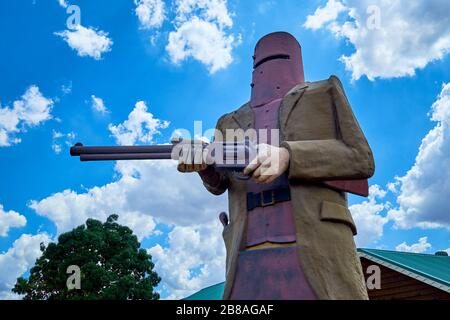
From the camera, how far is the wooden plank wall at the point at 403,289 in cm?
943

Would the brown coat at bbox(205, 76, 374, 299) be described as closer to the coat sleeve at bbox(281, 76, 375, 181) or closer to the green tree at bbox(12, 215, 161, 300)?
the coat sleeve at bbox(281, 76, 375, 181)

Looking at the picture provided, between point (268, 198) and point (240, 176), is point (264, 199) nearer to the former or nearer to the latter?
point (268, 198)

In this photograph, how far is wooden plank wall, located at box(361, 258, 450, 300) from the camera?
9430mm

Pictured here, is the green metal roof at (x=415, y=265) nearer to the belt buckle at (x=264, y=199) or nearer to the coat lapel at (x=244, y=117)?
the coat lapel at (x=244, y=117)

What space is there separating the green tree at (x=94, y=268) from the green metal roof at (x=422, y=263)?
789cm

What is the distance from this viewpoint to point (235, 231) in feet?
11.2

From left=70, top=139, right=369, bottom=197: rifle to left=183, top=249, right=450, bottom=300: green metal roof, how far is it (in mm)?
6796

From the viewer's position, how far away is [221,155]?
3.36 m

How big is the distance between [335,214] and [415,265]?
28.4 feet

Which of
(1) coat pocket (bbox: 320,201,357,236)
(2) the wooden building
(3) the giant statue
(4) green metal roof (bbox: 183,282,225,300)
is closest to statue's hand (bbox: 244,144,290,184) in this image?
(3) the giant statue
